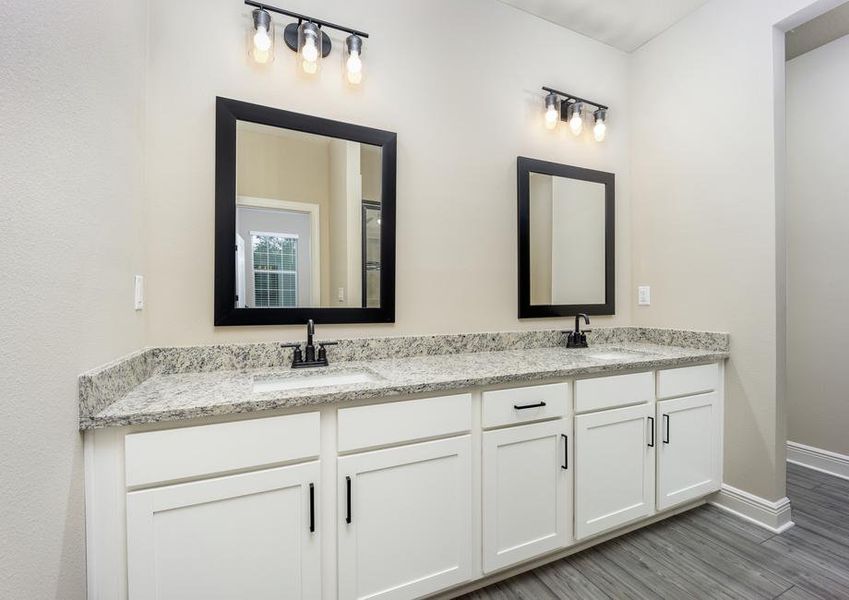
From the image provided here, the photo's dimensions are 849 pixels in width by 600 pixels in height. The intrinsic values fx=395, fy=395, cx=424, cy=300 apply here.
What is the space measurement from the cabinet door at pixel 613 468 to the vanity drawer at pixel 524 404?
138 mm

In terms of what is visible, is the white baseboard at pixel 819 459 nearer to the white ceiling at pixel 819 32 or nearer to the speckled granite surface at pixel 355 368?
the speckled granite surface at pixel 355 368

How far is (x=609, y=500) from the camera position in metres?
1.72

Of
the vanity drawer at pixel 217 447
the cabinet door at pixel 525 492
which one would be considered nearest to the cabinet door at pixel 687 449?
the cabinet door at pixel 525 492

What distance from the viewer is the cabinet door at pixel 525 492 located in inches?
57.2

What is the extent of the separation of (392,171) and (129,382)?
1.31 metres

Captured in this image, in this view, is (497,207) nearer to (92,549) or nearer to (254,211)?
(254,211)

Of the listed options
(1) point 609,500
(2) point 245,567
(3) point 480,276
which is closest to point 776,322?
(1) point 609,500

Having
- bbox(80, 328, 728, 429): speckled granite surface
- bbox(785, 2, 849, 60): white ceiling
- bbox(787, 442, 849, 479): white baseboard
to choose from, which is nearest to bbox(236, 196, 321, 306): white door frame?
bbox(80, 328, 728, 429): speckled granite surface

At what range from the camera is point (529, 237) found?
2.19 meters

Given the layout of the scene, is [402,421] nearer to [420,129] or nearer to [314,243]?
[314,243]

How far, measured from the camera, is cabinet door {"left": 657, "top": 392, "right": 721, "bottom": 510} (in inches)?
74.2

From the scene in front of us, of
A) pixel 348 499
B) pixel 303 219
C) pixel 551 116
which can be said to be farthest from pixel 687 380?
pixel 303 219

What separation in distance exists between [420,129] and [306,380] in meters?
1.30

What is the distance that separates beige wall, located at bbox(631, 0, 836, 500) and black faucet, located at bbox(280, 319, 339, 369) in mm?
2032
